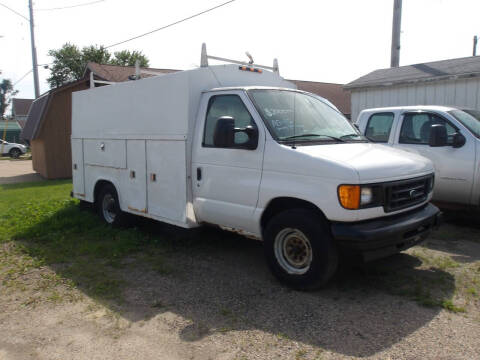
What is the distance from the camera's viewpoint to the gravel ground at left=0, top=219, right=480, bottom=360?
131 inches

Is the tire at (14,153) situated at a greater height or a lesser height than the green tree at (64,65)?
Result: lesser

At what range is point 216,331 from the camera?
364 centimetres

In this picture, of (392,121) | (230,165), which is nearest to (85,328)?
(230,165)

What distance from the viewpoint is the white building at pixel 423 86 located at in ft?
32.9

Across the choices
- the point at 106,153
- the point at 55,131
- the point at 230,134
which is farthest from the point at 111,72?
the point at 230,134

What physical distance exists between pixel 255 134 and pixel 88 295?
8.29ft

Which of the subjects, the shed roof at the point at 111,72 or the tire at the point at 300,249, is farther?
the shed roof at the point at 111,72

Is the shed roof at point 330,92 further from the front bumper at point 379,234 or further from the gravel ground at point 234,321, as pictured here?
the front bumper at point 379,234

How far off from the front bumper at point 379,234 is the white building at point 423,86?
713cm

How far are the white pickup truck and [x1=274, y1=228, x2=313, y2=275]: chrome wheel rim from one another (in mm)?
3421

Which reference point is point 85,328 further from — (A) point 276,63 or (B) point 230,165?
(A) point 276,63

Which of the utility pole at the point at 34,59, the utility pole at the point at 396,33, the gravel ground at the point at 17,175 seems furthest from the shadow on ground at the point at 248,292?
the utility pole at the point at 34,59

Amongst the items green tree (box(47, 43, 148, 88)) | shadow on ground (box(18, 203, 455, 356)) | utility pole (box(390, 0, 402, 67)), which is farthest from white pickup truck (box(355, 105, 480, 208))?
green tree (box(47, 43, 148, 88))

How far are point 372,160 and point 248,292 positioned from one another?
189cm
